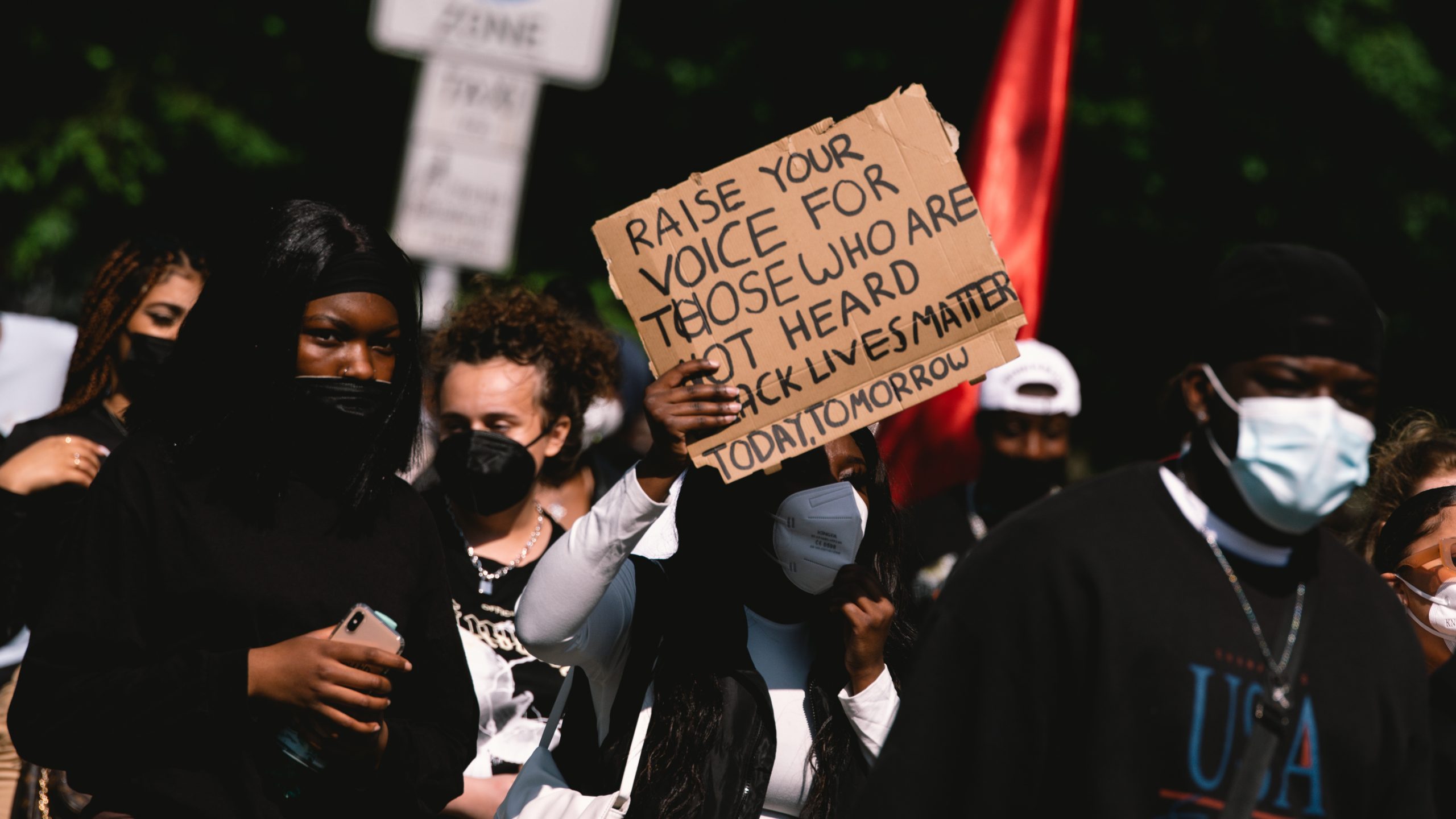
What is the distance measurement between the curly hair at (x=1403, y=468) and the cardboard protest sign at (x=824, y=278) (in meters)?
1.82

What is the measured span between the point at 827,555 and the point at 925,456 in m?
4.30

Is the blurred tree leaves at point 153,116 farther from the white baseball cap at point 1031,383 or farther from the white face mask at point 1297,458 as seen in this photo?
the white face mask at point 1297,458

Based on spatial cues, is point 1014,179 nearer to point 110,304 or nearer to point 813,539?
point 110,304

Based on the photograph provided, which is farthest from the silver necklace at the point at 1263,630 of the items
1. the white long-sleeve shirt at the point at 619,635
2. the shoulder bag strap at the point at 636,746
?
the shoulder bag strap at the point at 636,746

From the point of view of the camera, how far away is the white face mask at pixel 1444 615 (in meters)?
3.48

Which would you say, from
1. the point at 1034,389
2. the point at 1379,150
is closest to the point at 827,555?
the point at 1034,389

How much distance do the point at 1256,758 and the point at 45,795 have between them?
8.55 feet

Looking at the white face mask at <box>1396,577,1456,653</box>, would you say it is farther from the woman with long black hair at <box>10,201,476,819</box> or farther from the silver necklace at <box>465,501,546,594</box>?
the silver necklace at <box>465,501,546,594</box>

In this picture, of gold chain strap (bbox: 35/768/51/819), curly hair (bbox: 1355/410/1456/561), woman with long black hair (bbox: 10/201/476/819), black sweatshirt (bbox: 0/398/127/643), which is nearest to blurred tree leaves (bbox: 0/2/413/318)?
black sweatshirt (bbox: 0/398/127/643)

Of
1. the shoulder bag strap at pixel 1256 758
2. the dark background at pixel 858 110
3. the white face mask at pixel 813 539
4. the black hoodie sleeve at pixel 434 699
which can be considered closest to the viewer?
the shoulder bag strap at pixel 1256 758

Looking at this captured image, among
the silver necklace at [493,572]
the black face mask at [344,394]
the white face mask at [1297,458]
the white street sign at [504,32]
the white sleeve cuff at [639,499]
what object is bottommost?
the silver necklace at [493,572]

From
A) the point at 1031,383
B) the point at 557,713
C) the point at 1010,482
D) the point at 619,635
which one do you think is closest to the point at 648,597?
the point at 619,635

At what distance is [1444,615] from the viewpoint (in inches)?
138

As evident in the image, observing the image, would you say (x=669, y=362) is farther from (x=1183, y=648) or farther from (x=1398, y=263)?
(x=1398, y=263)
